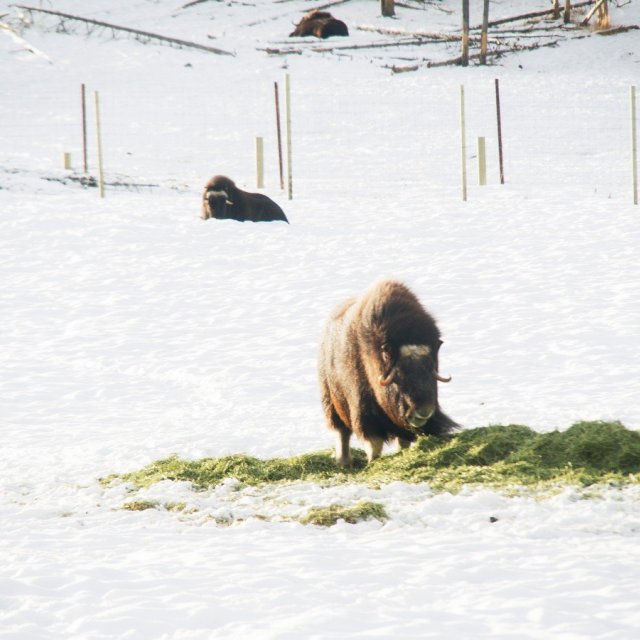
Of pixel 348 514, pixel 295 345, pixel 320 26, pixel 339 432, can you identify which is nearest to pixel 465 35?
pixel 320 26

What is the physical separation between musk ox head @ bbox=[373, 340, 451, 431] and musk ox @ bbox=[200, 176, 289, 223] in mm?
11038

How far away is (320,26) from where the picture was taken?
131ft

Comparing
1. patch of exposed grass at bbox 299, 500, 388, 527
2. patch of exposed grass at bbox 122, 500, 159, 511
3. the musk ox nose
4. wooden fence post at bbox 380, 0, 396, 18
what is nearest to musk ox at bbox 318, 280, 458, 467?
the musk ox nose

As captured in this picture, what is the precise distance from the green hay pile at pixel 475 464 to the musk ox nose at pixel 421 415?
0.78 feet

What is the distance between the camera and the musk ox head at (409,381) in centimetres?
657

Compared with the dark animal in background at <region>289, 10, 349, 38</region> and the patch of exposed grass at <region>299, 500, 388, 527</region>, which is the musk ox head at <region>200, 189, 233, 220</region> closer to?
the patch of exposed grass at <region>299, 500, 388, 527</region>

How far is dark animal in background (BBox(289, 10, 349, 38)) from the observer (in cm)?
4006

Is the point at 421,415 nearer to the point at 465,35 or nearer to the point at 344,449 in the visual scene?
the point at 344,449

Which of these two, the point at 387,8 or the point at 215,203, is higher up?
the point at 387,8

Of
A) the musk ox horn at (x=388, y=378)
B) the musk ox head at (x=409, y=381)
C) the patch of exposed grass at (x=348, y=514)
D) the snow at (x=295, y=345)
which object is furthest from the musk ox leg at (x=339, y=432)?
the patch of exposed grass at (x=348, y=514)

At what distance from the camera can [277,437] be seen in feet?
27.2

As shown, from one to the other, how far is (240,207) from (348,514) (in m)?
12.4

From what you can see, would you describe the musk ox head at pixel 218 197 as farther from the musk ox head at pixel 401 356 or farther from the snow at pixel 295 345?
the musk ox head at pixel 401 356

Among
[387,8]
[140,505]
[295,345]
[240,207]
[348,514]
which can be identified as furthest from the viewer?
[387,8]
